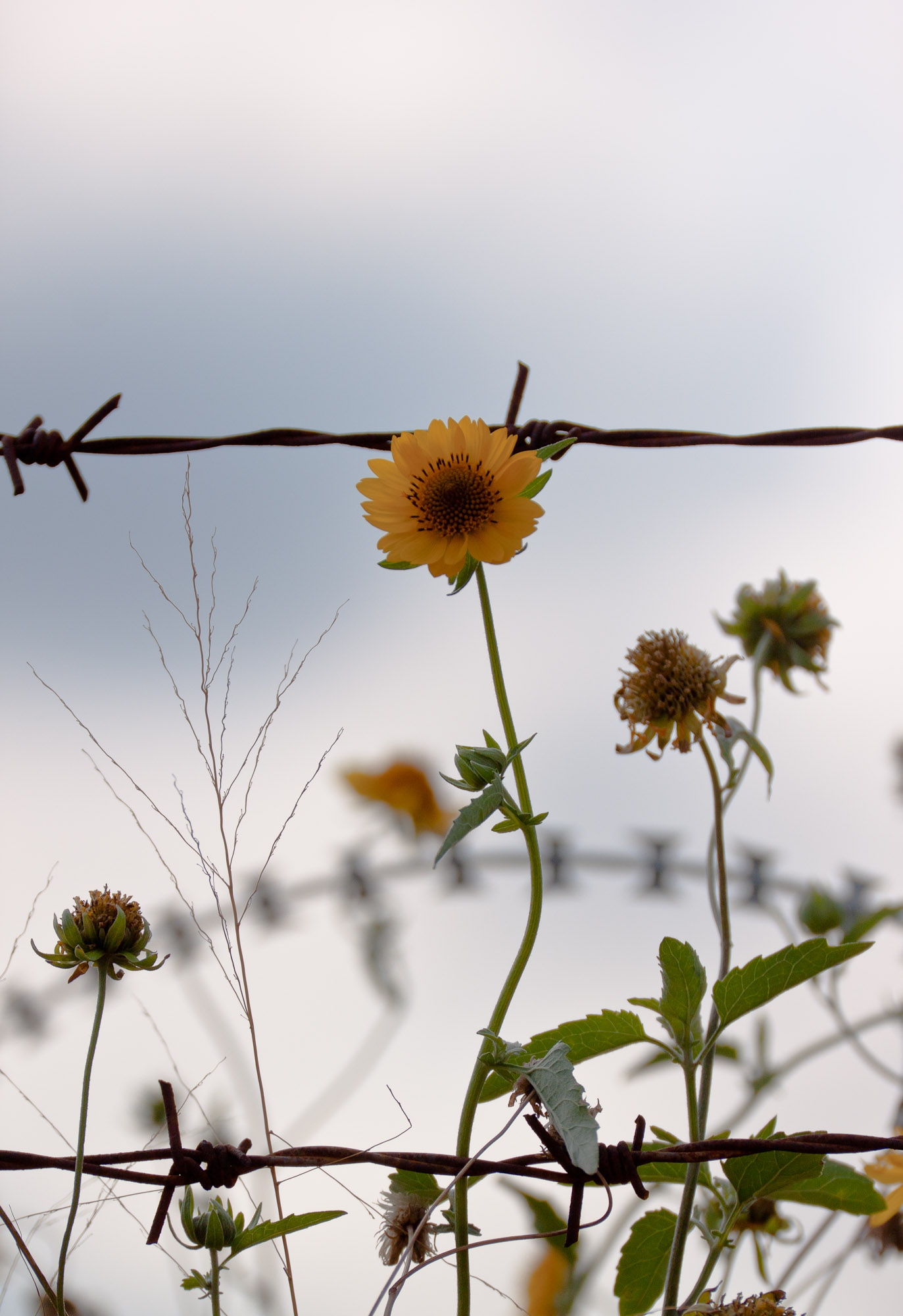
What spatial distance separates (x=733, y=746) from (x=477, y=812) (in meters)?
0.55

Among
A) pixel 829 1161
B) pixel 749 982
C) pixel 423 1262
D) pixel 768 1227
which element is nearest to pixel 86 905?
pixel 423 1262

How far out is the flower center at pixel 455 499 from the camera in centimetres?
77

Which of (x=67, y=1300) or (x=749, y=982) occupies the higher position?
(x=749, y=982)

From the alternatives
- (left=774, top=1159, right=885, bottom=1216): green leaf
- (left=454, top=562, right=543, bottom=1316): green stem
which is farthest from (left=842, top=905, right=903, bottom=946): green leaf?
(left=454, top=562, right=543, bottom=1316): green stem

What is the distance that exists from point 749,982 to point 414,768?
50.7 inches

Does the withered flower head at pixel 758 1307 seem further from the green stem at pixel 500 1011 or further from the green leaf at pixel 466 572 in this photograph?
the green leaf at pixel 466 572

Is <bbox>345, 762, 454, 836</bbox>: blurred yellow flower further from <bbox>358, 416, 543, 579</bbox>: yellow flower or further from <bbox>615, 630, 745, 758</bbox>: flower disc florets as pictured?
<bbox>358, 416, 543, 579</bbox>: yellow flower

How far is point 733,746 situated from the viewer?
3.49 ft

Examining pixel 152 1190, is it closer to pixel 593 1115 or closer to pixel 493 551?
pixel 593 1115

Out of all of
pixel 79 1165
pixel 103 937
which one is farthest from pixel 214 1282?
pixel 103 937

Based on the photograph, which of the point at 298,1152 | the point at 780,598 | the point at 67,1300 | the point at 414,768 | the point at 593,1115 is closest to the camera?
the point at 593,1115

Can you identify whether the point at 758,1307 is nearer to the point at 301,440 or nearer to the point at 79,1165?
the point at 79,1165

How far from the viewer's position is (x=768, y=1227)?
3.61 feet

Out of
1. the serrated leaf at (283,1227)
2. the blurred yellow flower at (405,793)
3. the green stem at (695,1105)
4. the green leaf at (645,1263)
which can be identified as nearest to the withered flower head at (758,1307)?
the green stem at (695,1105)
